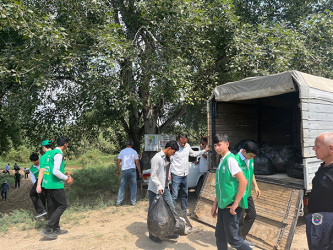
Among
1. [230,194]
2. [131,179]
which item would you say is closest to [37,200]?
[131,179]

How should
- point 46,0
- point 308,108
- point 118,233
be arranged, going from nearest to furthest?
point 308,108
point 118,233
point 46,0

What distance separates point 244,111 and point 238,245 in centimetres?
486

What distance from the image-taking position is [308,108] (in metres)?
4.29

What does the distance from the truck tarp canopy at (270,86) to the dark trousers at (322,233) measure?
2.49 meters

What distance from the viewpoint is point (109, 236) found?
4613mm

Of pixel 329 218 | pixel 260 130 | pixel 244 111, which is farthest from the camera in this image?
pixel 260 130

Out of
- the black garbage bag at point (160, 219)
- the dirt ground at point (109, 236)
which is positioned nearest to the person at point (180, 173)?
the dirt ground at point (109, 236)

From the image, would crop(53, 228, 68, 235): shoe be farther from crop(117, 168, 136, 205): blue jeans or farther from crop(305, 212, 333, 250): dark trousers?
crop(305, 212, 333, 250): dark trousers

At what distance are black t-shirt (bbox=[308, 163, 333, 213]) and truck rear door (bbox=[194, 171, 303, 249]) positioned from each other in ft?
5.92

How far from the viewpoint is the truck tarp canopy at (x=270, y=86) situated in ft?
14.2

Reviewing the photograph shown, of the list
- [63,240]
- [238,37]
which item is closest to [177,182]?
[63,240]

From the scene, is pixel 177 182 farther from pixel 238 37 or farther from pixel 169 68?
pixel 238 37

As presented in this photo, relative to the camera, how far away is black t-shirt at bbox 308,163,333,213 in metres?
2.27

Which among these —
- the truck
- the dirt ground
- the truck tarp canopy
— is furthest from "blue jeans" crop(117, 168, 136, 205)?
the truck tarp canopy
